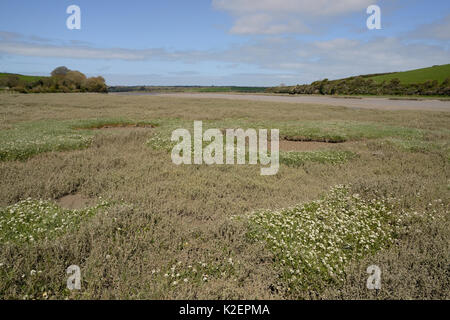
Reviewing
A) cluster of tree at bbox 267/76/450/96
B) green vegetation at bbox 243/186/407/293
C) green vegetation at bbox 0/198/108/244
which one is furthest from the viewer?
cluster of tree at bbox 267/76/450/96

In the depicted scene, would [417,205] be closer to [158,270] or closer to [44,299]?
[158,270]

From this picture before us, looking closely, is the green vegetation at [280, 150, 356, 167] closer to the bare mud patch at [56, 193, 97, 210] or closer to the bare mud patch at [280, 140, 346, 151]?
the bare mud patch at [280, 140, 346, 151]

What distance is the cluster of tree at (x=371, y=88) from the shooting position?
230 feet

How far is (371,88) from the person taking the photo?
283ft

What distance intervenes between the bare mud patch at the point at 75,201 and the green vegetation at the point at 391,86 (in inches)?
3456

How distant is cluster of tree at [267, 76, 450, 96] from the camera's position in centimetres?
7016

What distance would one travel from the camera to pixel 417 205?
7203 millimetres

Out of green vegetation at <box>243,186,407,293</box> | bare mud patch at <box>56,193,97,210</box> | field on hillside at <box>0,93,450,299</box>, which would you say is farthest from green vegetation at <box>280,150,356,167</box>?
bare mud patch at <box>56,193,97,210</box>

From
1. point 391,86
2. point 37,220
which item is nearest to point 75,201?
point 37,220

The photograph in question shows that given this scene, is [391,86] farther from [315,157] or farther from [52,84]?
[52,84]

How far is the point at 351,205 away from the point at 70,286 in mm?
7198

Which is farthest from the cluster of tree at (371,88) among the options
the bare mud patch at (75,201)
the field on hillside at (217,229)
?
the bare mud patch at (75,201)
